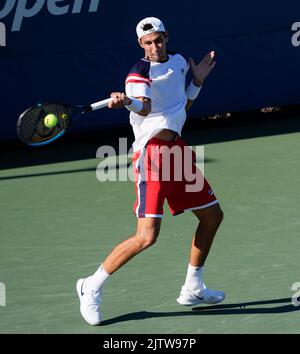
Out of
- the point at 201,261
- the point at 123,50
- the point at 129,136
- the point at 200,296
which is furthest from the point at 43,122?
the point at 129,136

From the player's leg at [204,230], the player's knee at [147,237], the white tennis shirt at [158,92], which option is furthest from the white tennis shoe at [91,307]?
the white tennis shirt at [158,92]

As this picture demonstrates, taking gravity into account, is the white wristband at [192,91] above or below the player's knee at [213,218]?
above

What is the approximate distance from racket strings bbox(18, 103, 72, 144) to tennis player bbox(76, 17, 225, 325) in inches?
18.3

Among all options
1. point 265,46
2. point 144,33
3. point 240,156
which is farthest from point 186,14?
point 144,33

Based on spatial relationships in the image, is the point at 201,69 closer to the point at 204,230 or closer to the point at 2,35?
the point at 204,230

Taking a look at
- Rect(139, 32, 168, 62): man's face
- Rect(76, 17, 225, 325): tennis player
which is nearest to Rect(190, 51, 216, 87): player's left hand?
Rect(76, 17, 225, 325): tennis player

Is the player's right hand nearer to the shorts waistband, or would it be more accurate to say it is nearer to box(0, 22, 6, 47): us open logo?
the shorts waistband

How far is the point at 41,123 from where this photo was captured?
692 centimetres

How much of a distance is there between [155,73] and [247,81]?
255 inches

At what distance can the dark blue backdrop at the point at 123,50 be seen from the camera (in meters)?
11.9

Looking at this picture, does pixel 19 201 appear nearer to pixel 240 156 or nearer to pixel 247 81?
pixel 240 156

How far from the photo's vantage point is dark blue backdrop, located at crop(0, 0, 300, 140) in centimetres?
1185

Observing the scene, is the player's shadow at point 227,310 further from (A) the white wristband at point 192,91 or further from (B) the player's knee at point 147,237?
(A) the white wristband at point 192,91

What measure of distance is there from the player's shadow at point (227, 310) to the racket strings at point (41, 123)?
126 cm
